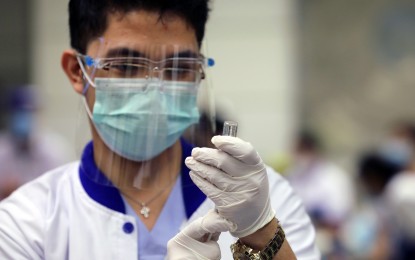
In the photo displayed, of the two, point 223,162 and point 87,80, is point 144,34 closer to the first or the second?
point 87,80

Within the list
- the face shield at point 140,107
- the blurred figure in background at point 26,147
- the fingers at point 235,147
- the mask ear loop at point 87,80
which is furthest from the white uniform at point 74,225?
the blurred figure in background at point 26,147

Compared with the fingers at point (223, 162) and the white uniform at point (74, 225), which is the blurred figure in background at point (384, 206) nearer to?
the white uniform at point (74, 225)

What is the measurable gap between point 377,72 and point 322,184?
86.2 inches

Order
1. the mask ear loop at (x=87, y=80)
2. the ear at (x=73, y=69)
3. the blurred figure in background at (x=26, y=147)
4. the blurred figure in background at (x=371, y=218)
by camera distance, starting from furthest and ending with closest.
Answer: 1. the blurred figure in background at (x=26, y=147)
2. the blurred figure in background at (x=371, y=218)
3. the ear at (x=73, y=69)
4. the mask ear loop at (x=87, y=80)

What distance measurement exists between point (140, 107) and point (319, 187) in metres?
4.91

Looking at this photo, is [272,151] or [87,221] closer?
[87,221]

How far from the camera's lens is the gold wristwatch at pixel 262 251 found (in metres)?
2.35

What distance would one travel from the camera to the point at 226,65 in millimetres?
8992

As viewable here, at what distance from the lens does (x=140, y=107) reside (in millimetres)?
2691

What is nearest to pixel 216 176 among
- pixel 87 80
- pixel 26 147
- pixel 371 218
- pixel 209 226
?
pixel 209 226

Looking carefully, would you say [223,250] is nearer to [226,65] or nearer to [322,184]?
[322,184]

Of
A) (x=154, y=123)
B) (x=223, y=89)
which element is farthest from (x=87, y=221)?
(x=223, y=89)

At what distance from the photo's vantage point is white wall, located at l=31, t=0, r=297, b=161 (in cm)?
898

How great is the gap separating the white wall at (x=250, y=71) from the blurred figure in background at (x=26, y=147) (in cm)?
178
